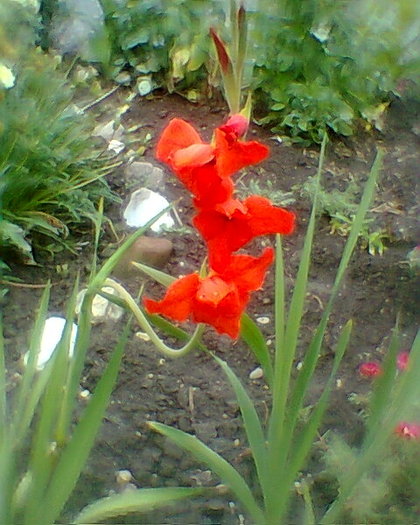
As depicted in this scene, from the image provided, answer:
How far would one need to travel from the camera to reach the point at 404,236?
72.6 inches

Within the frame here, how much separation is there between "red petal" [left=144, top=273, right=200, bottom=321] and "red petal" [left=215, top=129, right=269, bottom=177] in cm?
13

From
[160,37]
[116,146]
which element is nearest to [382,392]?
[116,146]

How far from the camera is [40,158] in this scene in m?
1.69

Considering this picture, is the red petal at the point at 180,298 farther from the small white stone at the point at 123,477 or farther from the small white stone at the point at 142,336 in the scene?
the small white stone at the point at 142,336

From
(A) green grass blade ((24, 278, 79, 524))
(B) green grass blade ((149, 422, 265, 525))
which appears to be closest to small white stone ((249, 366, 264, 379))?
(B) green grass blade ((149, 422, 265, 525))

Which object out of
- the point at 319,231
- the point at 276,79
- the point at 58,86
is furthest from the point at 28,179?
the point at 276,79

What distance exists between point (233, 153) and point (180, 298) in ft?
0.57

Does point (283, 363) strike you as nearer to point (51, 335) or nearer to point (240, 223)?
point (240, 223)

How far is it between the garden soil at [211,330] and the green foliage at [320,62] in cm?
8

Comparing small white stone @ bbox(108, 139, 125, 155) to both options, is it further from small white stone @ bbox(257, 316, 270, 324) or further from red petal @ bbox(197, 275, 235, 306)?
red petal @ bbox(197, 275, 235, 306)

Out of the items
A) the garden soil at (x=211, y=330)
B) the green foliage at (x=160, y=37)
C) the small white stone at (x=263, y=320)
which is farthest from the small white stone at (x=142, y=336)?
the green foliage at (x=160, y=37)

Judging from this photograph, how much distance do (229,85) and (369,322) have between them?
0.93 meters

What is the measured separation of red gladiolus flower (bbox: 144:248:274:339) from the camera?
82cm

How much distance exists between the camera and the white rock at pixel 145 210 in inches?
70.8
